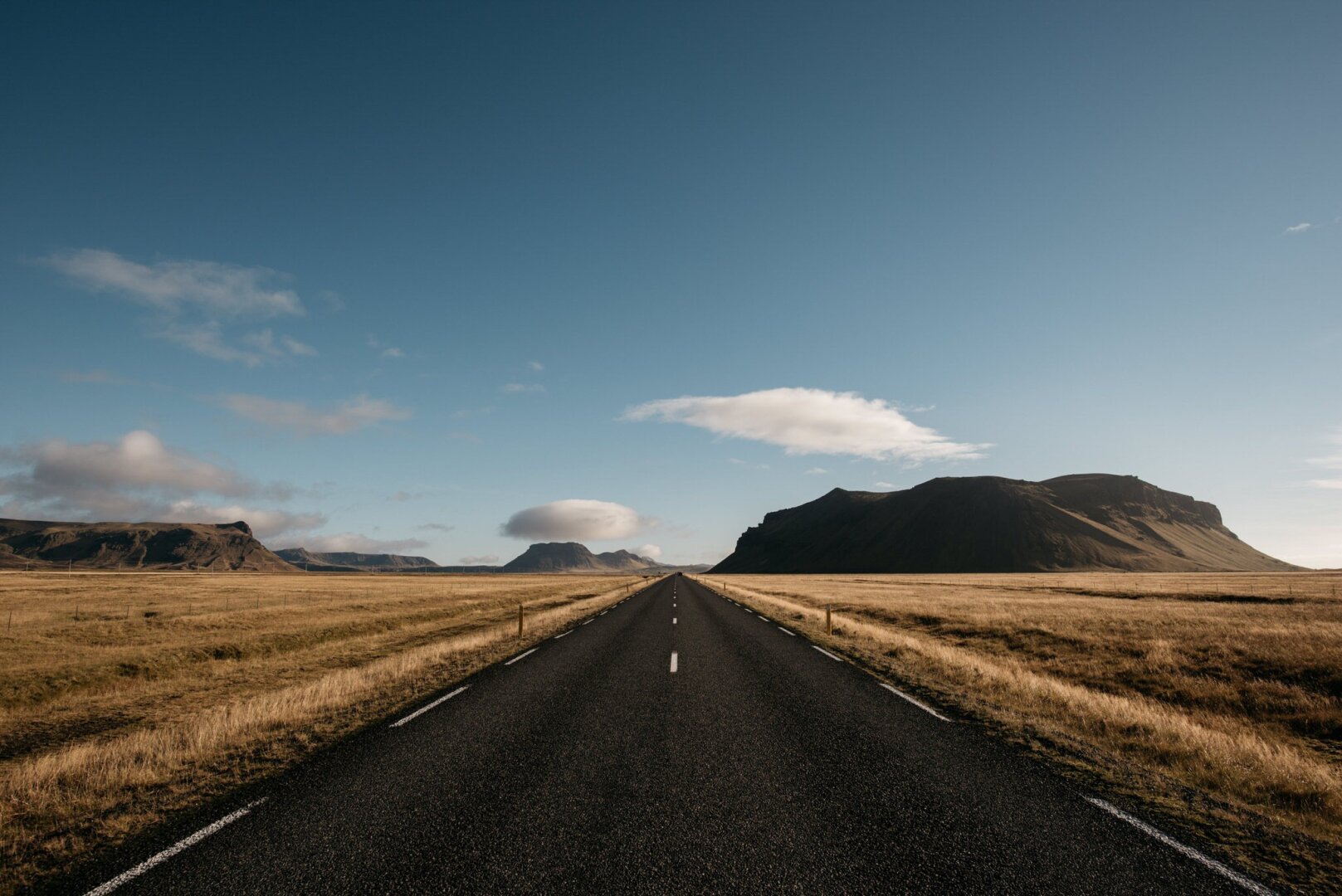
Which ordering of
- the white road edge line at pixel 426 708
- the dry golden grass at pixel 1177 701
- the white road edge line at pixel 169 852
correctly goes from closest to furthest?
the white road edge line at pixel 169 852 < the dry golden grass at pixel 1177 701 < the white road edge line at pixel 426 708

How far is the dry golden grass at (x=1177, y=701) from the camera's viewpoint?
5.68 m

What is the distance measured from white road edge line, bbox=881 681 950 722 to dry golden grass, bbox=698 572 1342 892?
0.45m

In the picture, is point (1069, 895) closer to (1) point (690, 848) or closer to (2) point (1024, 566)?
(1) point (690, 848)

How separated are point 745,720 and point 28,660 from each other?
69.1 ft

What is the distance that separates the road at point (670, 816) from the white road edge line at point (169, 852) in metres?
0.03

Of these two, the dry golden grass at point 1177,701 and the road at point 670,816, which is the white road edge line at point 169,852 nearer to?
the road at point 670,816

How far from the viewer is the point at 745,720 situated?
8.38 m

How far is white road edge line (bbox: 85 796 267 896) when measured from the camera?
416 centimetres

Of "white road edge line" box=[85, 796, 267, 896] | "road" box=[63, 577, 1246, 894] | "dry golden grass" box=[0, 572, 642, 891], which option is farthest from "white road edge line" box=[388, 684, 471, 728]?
"white road edge line" box=[85, 796, 267, 896]

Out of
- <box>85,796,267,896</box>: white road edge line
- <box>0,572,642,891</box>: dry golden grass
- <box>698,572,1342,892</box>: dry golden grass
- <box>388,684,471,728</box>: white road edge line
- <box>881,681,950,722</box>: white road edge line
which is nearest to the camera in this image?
<box>85,796,267,896</box>: white road edge line

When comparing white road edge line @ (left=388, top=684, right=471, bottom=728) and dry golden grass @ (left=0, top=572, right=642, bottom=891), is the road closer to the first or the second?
white road edge line @ (left=388, top=684, right=471, bottom=728)

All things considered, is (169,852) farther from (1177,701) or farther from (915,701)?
(1177,701)

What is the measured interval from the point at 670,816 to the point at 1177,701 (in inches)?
527

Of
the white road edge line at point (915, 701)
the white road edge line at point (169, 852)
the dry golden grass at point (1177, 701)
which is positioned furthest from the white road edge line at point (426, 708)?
the dry golden grass at point (1177, 701)
